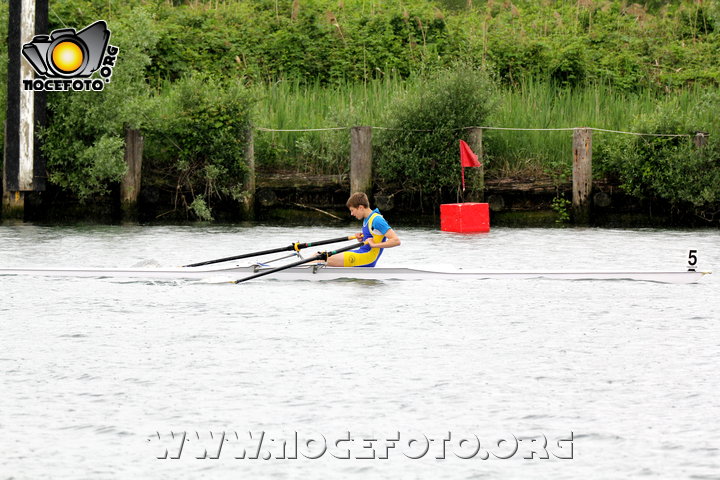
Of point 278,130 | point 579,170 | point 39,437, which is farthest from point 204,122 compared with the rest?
point 39,437

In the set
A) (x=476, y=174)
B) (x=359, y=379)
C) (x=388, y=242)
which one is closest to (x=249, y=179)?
(x=476, y=174)

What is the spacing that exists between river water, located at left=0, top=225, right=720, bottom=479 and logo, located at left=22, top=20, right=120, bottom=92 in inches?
360

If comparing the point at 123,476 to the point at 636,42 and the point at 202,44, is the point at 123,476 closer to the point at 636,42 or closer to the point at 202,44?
the point at 202,44

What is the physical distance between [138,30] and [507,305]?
44.7 ft

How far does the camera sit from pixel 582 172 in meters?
24.5

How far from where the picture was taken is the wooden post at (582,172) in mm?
24484

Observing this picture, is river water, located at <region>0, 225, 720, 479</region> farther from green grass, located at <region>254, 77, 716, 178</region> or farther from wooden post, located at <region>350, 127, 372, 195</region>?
green grass, located at <region>254, 77, 716, 178</region>

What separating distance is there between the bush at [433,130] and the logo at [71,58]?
616 centimetres

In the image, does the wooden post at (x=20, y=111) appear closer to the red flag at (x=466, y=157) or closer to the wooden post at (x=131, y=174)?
the wooden post at (x=131, y=174)

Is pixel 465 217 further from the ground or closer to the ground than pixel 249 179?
closer to the ground

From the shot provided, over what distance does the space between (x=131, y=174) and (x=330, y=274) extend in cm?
1051

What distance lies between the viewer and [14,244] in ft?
68.0

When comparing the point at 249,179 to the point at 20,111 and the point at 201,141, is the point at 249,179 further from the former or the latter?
the point at 20,111
